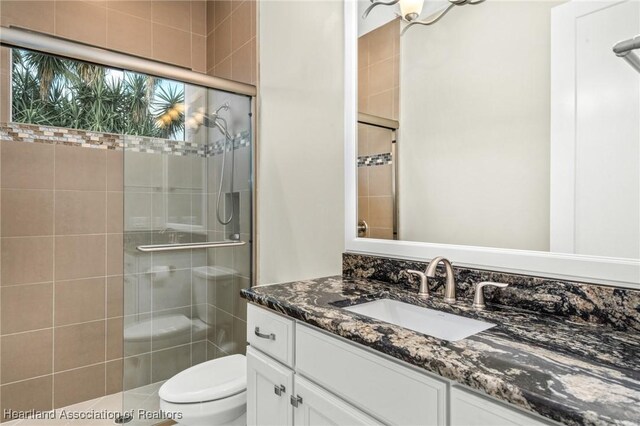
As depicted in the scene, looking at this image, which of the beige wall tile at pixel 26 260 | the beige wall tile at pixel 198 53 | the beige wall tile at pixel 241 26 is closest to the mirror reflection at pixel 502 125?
the beige wall tile at pixel 241 26

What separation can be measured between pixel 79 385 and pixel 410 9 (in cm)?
284

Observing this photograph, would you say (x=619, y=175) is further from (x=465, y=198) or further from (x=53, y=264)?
(x=53, y=264)

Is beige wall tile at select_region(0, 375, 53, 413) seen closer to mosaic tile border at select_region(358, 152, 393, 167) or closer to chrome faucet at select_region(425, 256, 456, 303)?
mosaic tile border at select_region(358, 152, 393, 167)

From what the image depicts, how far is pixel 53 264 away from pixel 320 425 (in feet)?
6.81

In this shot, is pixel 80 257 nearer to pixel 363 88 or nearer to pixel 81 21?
pixel 81 21

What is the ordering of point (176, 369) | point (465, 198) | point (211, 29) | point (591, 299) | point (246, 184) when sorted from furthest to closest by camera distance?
point (211, 29) < point (246, 184) < point (176, 369) < point (465, 198) < point (591, 299)

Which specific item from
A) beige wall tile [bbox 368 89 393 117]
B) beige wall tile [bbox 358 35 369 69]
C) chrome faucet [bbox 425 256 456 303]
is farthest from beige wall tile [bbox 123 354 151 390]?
beige wall tile [bbox 358 35 369 69]

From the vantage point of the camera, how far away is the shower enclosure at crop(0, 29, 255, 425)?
1.87 meters

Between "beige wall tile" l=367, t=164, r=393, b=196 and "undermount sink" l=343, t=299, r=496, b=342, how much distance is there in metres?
0.51

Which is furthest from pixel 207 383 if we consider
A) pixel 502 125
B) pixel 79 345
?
pixel 502 125

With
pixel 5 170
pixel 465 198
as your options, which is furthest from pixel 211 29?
pixel 465 198

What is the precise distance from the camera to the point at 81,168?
2.27 m

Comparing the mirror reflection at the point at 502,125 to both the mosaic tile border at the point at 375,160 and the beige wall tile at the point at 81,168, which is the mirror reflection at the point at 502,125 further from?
the beige wall tile at the point at 81,168

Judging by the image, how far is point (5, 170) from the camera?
2.06 metres
